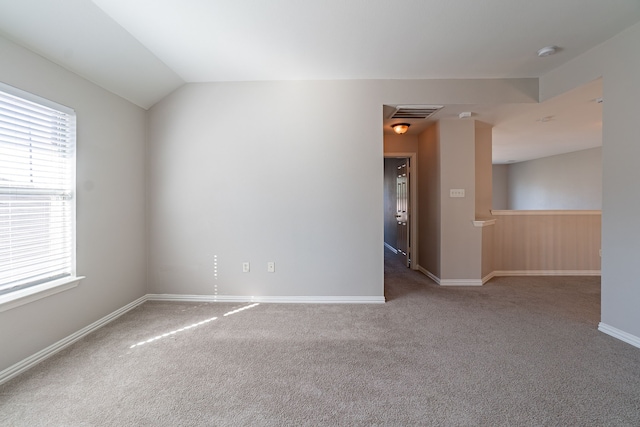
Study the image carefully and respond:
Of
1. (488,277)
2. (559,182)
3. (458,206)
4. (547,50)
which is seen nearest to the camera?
(547,50)

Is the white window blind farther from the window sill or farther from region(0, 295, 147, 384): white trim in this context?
region(0, 295, 147, 384): white trim

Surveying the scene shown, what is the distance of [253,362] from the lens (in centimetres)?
194

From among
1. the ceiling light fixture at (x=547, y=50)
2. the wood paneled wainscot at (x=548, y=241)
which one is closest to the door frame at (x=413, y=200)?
the wood paneled wainscot at (x=548, y=241)

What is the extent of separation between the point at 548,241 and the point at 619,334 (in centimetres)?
228

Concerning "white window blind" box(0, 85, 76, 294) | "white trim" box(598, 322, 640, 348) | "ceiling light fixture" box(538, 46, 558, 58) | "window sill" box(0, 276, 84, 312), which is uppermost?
"ceiling light fixture" box(538, 46, 558, 58)

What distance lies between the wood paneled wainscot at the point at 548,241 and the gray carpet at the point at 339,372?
1407 millimetres

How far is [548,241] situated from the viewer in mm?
4195

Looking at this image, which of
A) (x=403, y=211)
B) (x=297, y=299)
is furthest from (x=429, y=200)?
(x=297, y=299)

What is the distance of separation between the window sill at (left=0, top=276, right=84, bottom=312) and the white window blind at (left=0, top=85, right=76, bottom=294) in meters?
0.06

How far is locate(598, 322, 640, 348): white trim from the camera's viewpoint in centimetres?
216

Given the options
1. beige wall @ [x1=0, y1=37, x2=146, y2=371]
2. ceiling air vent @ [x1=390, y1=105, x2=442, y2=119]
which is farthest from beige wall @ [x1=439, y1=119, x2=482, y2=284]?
beige wall @ [x1=0, y1=37, x2=146, y2=371]

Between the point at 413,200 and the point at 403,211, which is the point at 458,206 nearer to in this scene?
the point at 413,200

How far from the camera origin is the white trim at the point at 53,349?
1.78 metres

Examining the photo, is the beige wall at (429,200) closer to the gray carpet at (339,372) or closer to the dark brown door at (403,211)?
the dark brown door at (403,211)
